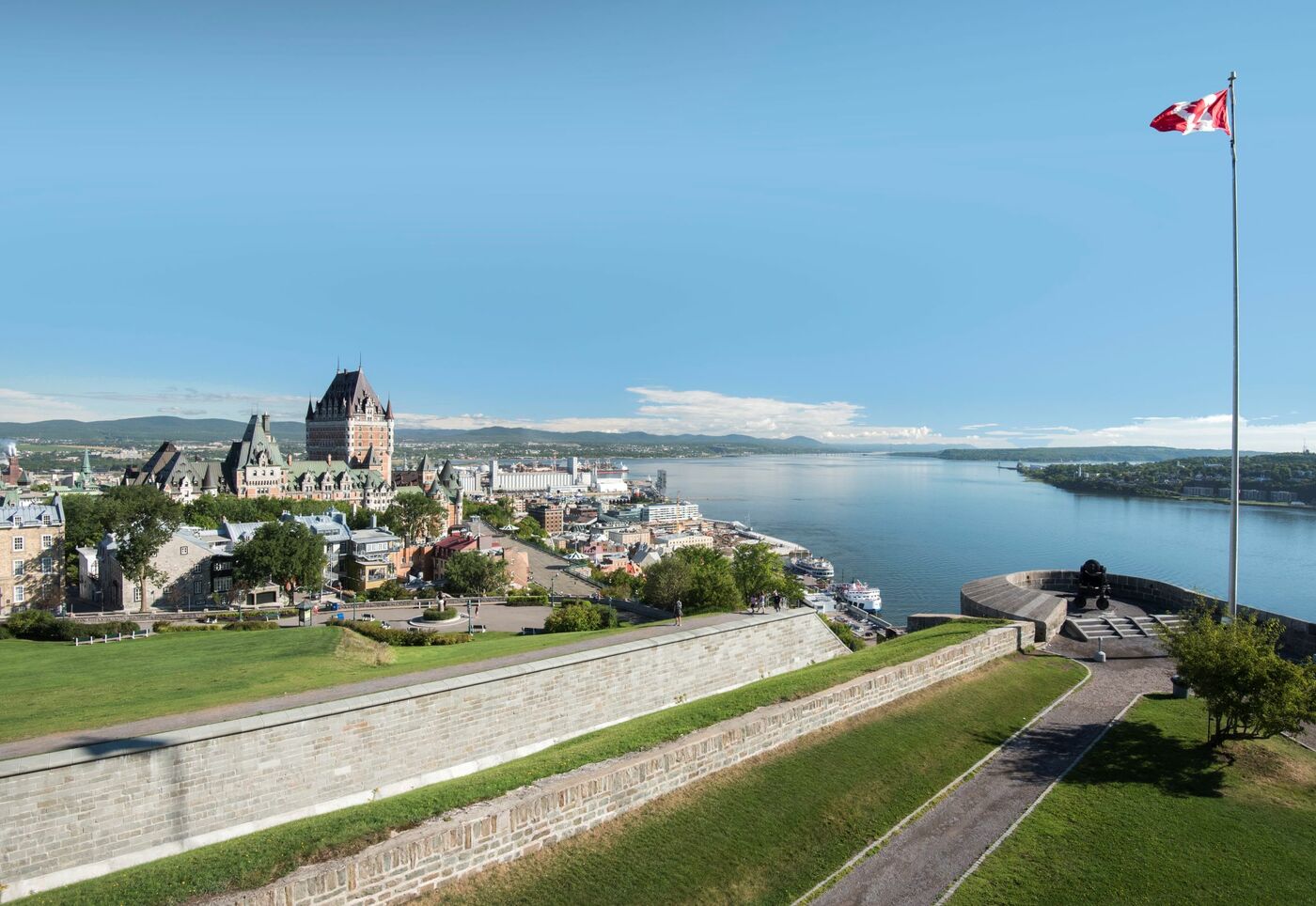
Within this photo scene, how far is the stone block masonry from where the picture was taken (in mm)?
8250

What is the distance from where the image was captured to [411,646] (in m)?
19.8

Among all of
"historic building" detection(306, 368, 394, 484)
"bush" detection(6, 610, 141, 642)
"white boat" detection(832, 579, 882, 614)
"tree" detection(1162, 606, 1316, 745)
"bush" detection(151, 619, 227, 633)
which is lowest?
"white boat" detection(832, 579, 882, 614)

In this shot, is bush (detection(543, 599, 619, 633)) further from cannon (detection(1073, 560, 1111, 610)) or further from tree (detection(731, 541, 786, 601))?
cannon (detection(1073, 560, 1111, 610))

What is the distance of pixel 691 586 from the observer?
949 inches

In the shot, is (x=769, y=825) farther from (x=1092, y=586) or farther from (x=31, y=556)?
(x=31, y=556)

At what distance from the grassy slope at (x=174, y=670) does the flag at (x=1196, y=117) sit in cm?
1705

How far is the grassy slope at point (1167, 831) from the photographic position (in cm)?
796

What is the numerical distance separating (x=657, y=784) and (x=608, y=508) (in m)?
127

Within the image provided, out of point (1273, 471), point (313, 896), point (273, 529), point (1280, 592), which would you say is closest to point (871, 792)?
point (313, 896)

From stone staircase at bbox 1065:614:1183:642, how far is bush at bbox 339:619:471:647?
17.1m

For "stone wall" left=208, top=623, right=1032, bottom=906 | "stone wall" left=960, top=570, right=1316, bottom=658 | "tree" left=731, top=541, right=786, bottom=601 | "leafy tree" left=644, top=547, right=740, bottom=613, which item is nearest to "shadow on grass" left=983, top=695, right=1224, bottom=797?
"stone wall" left=208, top=623, right=1032, bottom=906

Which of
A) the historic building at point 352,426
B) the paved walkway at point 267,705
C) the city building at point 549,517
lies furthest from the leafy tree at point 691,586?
the city building at point 549,517

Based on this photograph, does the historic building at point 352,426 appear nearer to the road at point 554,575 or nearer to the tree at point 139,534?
the road at point 554,575

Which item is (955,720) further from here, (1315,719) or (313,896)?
(313,896)
